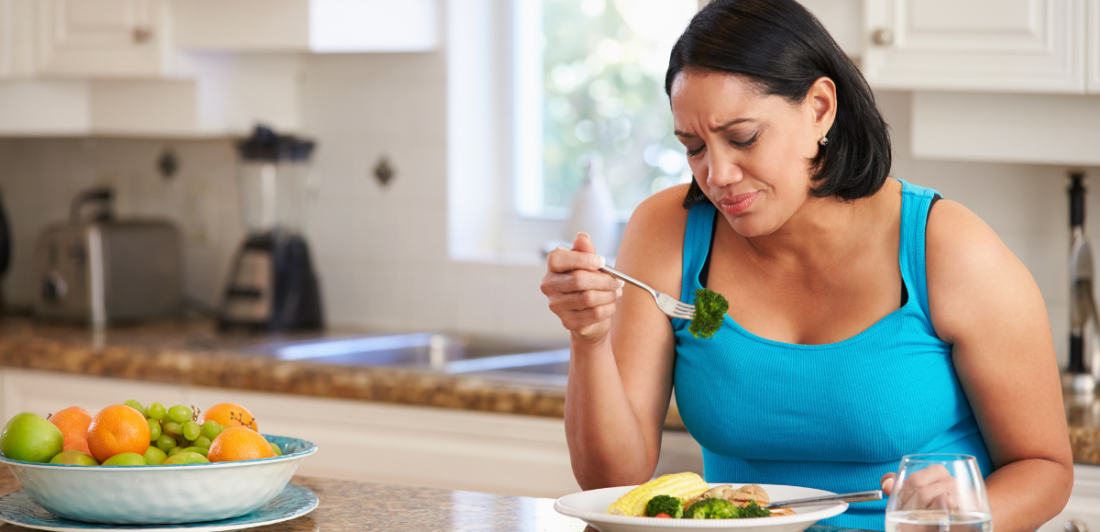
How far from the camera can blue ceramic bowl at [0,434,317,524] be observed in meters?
0.92

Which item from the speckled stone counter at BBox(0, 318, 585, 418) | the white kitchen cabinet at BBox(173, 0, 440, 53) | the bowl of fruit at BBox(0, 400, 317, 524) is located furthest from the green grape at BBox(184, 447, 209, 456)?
the white kitchen cabinet at BBox(173, 0, 440, 53)

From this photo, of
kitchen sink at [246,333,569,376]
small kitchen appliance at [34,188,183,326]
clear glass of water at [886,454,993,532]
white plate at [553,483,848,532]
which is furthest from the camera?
small kitchen appliance at [34,188,183,326]

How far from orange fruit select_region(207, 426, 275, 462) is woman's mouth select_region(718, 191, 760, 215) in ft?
1.79

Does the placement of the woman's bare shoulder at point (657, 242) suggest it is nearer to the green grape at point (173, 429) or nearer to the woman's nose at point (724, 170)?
the woman's nose at point (724, 170)

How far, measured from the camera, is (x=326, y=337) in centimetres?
264

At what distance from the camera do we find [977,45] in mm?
1866

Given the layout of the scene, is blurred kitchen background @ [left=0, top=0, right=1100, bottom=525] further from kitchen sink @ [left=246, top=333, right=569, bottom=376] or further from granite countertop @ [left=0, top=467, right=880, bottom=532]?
granite countertop @ [left=0, top=467, right=880, bottom=532]

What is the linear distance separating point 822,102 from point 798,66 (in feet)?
0.22

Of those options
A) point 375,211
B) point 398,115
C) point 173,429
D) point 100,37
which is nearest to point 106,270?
point 100,37

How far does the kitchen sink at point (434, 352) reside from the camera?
2.37m

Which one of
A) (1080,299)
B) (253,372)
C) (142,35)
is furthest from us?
(142,35)

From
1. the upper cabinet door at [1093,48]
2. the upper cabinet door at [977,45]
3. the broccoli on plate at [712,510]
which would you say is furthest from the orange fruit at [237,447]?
the upper cabinet door at [1093,48]

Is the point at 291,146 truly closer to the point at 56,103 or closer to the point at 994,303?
the point at 56,103

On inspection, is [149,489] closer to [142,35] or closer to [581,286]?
[581,286]
